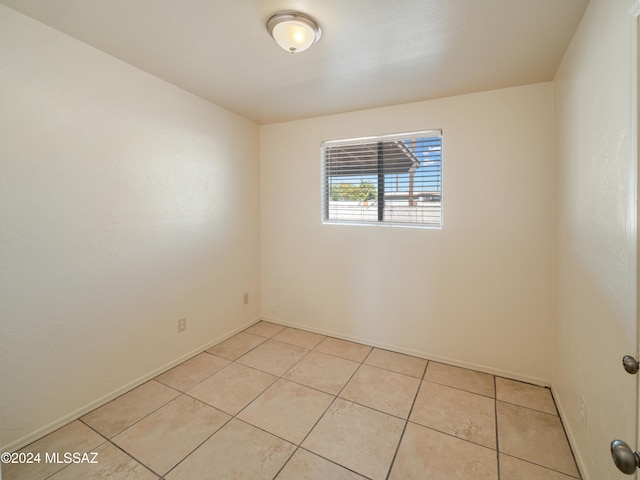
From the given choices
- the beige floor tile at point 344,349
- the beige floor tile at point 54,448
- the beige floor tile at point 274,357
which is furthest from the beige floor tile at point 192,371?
the beige floor tile at point 344,349

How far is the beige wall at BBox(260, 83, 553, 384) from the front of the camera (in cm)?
222

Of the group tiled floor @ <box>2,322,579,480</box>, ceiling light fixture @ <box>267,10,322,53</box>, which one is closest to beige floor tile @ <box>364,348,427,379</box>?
tiled floor @ <box>2,322,579,480</box>

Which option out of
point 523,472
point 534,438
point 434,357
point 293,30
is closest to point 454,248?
point 434,357

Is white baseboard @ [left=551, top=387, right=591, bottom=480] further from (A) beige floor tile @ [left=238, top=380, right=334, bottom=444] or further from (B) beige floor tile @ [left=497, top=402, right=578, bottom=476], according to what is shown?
(A) beige floor tile @ [left=238, top=380, right=334, bottom=444]

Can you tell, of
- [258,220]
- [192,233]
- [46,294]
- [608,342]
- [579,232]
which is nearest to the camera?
[608,342]

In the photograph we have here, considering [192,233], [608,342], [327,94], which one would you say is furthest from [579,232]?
[192,233]

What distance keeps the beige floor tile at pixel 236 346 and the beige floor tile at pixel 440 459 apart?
1649mm

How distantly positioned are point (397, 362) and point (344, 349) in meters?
0.53

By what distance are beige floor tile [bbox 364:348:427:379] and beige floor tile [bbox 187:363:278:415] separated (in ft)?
3.09

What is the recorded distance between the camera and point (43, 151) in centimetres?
167

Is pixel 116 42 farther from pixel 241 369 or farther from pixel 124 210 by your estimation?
pixel 241 369

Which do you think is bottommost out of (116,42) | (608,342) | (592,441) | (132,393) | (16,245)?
(132,393)

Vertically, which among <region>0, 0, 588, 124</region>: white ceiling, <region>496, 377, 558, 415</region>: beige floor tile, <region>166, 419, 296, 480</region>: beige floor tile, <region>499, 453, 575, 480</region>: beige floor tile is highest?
<region>0, 0, 588, 124</region>: white ceiling

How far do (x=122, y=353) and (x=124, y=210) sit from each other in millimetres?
1057
